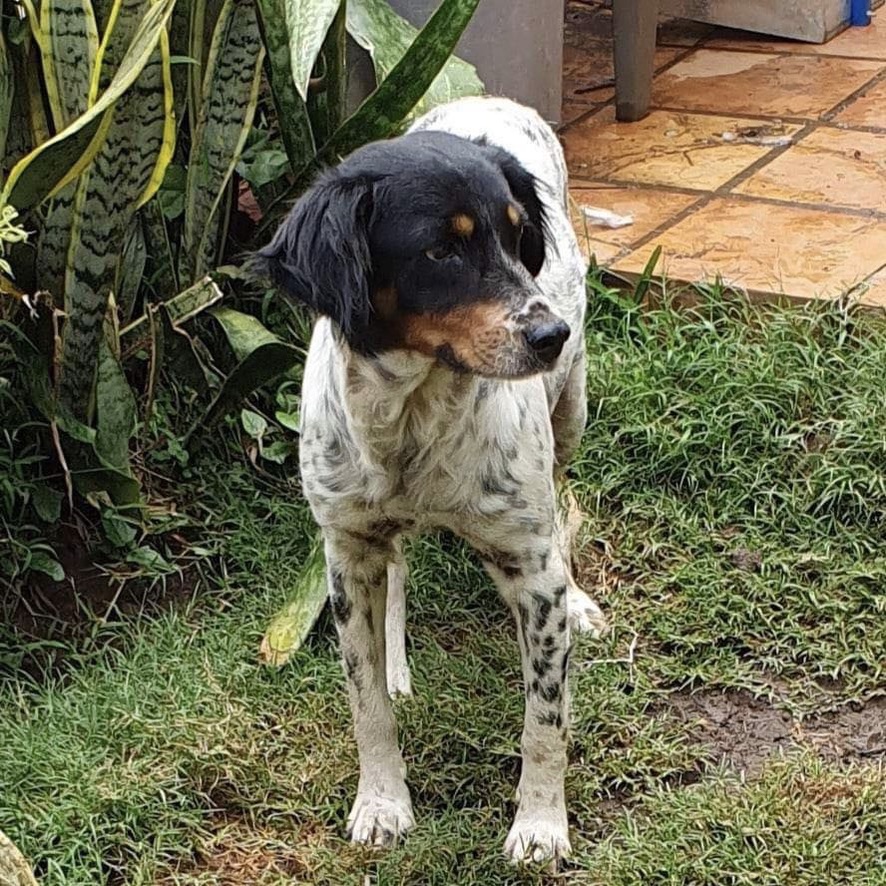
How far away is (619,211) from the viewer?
462cm

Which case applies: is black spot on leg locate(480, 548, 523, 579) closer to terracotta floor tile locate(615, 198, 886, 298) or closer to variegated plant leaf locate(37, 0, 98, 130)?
variegated plant leaf locate(37, 0, 98, 130)

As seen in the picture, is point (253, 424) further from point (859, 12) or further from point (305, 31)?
point (859, 12)

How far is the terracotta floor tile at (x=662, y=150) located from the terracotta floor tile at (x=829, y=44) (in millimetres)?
837

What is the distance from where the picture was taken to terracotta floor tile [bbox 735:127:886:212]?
4.59 metres

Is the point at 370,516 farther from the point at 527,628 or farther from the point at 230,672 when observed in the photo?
the point at 230,672

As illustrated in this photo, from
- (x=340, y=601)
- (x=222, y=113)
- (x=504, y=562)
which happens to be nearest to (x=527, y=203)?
(x=504, y=562)

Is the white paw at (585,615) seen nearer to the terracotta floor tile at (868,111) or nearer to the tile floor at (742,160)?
the tile floor at (742,160)

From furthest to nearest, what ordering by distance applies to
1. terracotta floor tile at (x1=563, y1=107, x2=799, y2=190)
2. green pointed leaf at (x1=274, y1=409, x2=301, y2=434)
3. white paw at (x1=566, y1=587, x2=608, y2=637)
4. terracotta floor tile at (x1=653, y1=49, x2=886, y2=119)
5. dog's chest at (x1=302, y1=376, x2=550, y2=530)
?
terracotta floor tile at (x1=653, y1=49, x2=886, y2=119), terracotta floor tile at (x1=563, y1=107, x2=799, y2=190), green pointed leaf at (x1=274, y1=409, x2=301, y2=434), white paw at (x1=566, y1=587, x2=608, y2=637), dog's chest at (x1=302, y1=376, x2=550, y2=530)

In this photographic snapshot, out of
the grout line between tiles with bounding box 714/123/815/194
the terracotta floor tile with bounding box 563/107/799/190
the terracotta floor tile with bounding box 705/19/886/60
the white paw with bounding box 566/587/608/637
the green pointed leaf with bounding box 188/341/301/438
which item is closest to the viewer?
the white paw with bounding box 566/587/608/637

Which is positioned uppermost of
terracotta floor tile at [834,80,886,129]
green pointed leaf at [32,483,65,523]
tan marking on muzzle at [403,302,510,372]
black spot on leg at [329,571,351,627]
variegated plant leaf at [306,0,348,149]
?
tan marking on muzzle at [403,302,510,372]

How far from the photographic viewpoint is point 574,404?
332 centimetres

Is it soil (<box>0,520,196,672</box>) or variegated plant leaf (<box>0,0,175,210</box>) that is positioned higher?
variegated plant leaf (<box>0,0,175,210</box>)

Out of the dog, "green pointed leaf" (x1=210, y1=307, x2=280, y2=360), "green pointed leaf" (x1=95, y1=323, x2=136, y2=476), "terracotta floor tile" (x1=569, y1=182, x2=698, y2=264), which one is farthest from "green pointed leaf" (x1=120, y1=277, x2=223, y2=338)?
"terracotta floor tile" (x1=569, y1=182, x2=698, y2=264)

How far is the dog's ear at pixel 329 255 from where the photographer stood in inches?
91.2
